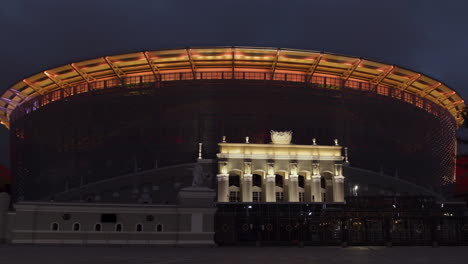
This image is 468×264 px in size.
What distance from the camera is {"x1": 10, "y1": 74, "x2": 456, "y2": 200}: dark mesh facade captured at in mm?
58844

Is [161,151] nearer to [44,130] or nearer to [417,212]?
[44,130]

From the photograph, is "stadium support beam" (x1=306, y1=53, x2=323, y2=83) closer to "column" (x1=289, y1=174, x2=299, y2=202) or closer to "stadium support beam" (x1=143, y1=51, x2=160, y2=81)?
"column" (x1=289, y1=174, x2=299, y2=202)

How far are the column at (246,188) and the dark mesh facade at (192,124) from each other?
6.32 m

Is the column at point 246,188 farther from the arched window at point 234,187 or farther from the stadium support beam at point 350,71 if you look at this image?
the stadium support beam at point 350,71

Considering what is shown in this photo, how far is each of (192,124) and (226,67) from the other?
845 cm

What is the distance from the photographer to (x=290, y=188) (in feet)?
178

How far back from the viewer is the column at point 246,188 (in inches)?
2072

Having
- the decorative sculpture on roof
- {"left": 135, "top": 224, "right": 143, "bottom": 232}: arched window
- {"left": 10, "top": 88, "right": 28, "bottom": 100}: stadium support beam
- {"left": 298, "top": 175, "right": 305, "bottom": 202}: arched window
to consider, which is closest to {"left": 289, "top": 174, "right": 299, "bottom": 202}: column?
{"left": 298, "top": 175, "right": 305, "bottom": 202}: arched window

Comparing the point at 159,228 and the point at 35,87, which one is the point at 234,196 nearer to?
the point at 159,228

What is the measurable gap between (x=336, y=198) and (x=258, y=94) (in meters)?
15.9

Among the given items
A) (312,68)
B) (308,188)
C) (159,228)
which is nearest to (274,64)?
(312,68)

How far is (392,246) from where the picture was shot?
38969 millimetres

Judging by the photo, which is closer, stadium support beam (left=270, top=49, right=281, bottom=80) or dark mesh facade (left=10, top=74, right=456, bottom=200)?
stadium support beam (left=270, top=49, right=281, bottom=80)

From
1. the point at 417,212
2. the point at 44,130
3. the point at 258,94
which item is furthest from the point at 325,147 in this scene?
the point at 44,130
